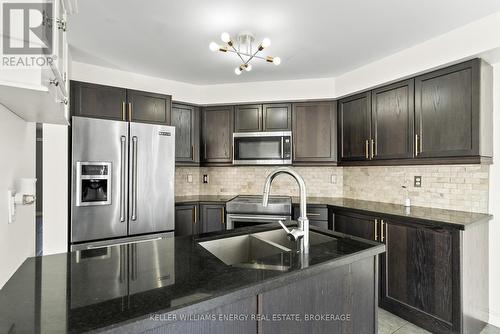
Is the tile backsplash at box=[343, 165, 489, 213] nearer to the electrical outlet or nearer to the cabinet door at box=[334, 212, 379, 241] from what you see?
the electrical outlet

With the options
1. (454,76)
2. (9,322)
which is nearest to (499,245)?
(454,76)

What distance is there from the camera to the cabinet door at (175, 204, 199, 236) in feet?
11.2

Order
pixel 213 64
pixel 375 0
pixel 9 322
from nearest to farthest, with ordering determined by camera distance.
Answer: pixel 9 322 < pixel 375 0 < pixel 213 64

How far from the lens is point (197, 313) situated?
2.61ft

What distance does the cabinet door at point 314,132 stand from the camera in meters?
3.59

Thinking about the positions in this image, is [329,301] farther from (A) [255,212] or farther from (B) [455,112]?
(A) [255,212]

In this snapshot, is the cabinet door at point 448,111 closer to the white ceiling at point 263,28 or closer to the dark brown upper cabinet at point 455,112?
the dark brown upper cabinet at point 455,112

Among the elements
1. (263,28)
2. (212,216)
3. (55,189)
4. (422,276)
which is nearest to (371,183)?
(422,276)

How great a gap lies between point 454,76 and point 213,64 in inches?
94.5

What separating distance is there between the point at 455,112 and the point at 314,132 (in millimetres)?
1595

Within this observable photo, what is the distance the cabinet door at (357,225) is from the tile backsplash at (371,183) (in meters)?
0.65

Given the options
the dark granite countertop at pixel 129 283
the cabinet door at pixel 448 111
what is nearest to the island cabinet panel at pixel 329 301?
the dark granite countertop at pixel 129 283

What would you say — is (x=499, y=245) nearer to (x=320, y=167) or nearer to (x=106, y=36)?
(x=320, y=167)

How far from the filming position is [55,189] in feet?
8.13
